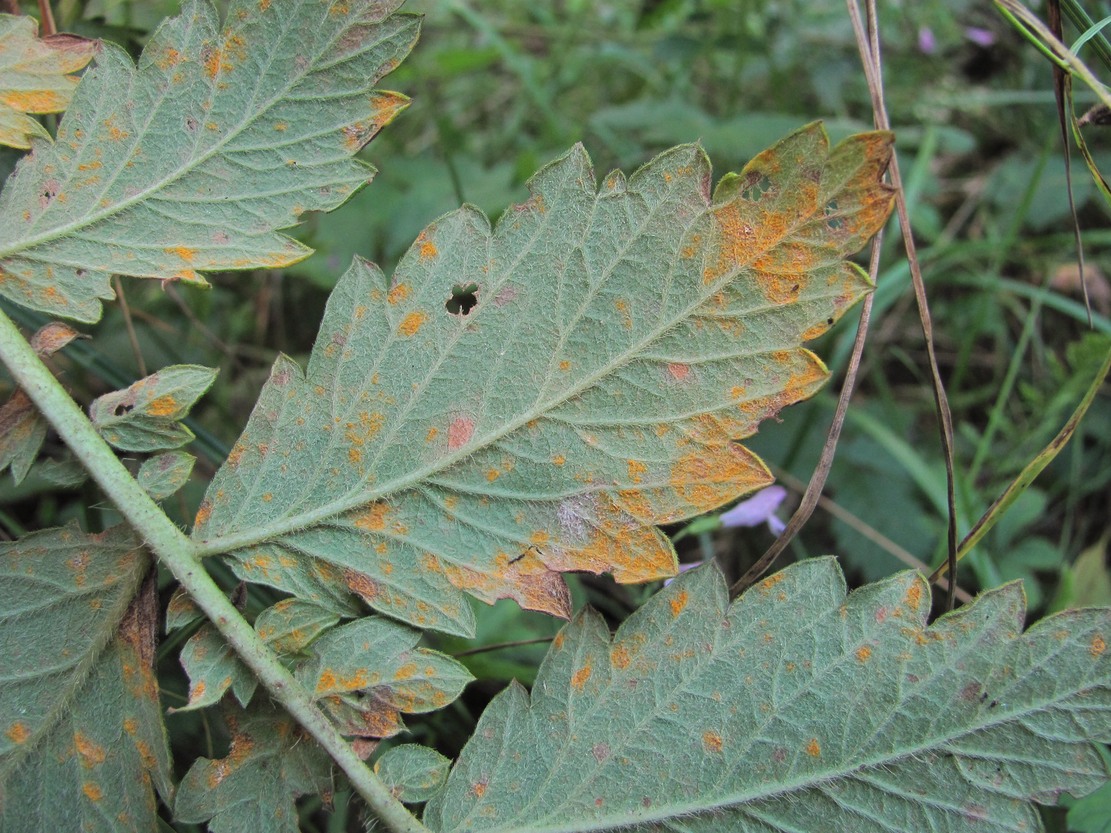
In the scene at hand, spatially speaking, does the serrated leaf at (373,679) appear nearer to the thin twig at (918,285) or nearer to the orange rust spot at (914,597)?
the orange rust spot at (914,597)

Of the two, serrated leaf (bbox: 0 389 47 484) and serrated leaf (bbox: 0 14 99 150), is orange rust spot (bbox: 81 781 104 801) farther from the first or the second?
serrated leaf (bbox: 0 14 99 150)

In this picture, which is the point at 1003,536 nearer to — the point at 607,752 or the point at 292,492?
the point at 607,752

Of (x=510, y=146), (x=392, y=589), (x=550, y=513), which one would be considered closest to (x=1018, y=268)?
(x=510, y=146)

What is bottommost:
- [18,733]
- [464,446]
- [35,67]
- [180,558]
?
[18,733]

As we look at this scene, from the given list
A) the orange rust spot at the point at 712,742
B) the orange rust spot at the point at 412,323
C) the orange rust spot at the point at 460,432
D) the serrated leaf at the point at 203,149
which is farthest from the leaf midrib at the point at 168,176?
the orange rust spot at the point at 712,742

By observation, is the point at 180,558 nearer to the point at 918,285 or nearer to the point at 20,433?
the point at 20,433

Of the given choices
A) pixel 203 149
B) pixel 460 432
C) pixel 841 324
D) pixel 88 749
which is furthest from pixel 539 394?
pixel 841 324

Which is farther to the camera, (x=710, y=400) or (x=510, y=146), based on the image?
(x=510, y=146)
